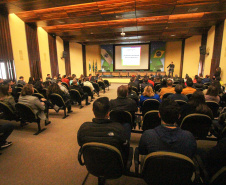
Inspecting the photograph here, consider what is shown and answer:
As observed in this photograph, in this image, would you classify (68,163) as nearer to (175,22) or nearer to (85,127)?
(85,127)

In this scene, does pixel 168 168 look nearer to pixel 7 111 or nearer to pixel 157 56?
pixel 7 111

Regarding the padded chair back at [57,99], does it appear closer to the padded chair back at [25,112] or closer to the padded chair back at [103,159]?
the padded chair back at [25,112]

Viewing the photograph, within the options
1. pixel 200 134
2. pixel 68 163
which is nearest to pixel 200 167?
pixel 200 134

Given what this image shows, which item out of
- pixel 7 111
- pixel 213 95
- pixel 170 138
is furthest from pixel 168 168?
pixel 7 111

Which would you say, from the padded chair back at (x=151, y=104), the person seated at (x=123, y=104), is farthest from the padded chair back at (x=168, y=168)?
the padded chair back at (x=151, y=104)

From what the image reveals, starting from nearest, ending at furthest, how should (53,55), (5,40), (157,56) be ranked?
(5,40) → (53,55) → (157,56)

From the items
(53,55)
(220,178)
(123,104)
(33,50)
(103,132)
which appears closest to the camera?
(220,178)

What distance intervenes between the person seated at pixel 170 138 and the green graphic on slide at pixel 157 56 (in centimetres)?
1470

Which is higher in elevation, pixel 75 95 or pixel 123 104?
pixel 123 104

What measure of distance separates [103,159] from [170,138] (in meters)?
0.63

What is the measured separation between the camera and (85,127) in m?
1.40

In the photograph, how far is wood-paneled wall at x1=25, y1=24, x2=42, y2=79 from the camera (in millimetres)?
8031

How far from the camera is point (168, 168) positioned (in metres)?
1.06

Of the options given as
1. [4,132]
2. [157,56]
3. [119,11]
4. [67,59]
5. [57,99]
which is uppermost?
[119,11]
